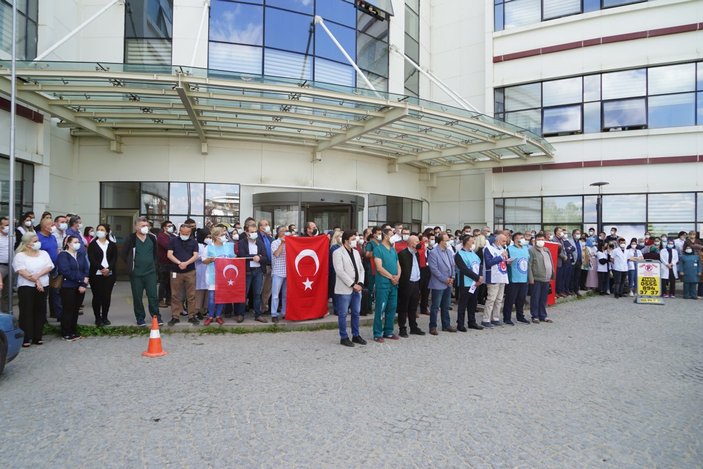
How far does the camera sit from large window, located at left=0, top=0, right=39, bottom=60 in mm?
12234

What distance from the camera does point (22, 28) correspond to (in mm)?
13102

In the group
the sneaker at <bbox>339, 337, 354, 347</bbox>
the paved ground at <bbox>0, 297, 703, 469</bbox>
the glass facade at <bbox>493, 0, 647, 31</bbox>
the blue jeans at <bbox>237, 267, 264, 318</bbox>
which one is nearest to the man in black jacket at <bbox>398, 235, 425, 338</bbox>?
the paved ground at <bbox>0, 297, 703, 469</bbox>

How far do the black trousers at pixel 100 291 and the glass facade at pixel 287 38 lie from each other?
9353 mm

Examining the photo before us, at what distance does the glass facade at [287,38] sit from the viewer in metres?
16.2

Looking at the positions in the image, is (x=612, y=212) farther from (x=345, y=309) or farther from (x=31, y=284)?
(x=31, y=284)

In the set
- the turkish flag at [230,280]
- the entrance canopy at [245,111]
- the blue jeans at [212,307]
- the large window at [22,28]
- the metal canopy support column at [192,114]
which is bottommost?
the blue jeans at [212,307]

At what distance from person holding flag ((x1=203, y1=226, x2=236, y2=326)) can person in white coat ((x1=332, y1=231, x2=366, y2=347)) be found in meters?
2.62

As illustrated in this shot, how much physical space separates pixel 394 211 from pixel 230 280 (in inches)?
522

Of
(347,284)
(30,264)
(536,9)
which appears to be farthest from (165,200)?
(536,9)

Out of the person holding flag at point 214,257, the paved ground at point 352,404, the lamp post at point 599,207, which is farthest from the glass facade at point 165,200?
the lamp post at point 599,207

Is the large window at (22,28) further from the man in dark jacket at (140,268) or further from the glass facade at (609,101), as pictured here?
the glass facade at (609,101)

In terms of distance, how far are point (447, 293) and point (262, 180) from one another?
10369mm

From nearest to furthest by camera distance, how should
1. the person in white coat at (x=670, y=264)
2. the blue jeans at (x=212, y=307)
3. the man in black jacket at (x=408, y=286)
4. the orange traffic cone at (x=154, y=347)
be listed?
the orange traffic cone at (x=154, y=347) → the man in black jacket at (x=408, y=286) → the blue jeans at (x=212, y=307) → the person in white coat at (x=670, y=264)

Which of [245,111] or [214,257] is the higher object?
[245,111]
